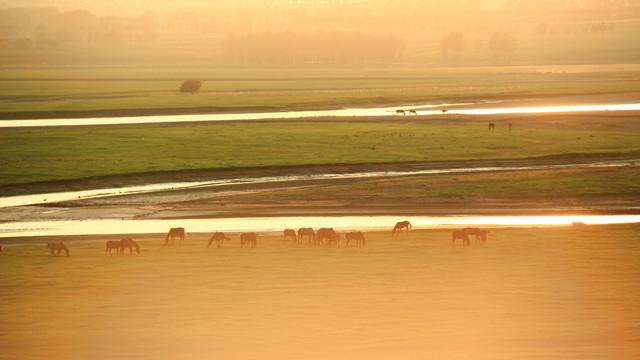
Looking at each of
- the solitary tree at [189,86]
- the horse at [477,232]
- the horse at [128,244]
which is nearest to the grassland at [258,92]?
the solitary tree at [189,86]

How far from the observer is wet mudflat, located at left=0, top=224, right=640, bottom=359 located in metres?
17.2

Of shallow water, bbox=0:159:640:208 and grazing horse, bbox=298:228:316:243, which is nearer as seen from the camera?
grazing horse, bbox=298:228:316:243

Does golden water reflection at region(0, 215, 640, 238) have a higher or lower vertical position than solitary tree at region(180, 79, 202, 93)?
lower

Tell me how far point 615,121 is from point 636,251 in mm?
50221

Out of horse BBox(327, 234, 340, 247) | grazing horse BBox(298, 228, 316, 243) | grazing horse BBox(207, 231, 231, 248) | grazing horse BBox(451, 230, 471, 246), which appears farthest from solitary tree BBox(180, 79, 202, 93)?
grazing horse BBox(451, 230, 471, 246)

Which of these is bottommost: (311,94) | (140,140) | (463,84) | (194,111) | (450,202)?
(450,202)

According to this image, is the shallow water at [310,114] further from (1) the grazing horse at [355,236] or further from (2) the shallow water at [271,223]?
(1) the grazing horse at [355,236]

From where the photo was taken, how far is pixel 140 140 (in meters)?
60.8

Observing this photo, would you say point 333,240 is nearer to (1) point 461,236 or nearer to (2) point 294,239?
(2) point 294,239

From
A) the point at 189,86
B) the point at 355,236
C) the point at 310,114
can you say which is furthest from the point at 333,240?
the point at 189,86

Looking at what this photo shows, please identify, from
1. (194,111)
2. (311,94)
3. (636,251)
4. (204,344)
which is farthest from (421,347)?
(311,94)

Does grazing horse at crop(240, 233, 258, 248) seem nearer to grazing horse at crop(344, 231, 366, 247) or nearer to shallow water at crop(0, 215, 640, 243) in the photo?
grazing horse at crop(344, 231, 366, 247)

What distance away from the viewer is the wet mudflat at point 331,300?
56.5 ft

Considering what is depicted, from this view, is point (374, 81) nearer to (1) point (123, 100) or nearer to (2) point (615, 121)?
(1) point (123, 100)
